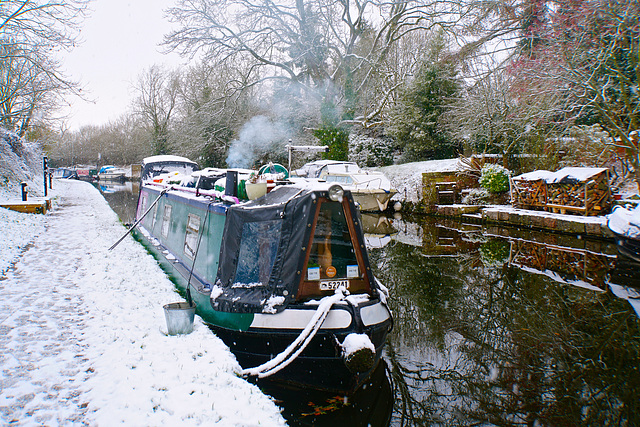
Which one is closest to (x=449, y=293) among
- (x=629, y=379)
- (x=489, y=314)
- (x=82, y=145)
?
(x=489, y=314)

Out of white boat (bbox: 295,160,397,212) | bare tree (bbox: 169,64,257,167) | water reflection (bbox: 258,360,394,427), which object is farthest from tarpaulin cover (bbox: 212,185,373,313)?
bare tree (bbox: 169,64,257,167)

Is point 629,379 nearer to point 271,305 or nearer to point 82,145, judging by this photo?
point 271,305

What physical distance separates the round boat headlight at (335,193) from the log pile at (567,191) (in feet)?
34.1

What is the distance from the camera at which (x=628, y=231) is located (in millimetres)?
7965

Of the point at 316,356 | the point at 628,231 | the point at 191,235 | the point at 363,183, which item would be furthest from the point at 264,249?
the point at 363,183

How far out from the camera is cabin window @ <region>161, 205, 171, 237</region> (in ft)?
24.5

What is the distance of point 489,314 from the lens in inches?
223

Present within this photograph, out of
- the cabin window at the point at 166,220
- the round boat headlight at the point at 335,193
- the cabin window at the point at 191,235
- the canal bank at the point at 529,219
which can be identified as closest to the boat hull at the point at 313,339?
the round boat headlight at the point at 335,193

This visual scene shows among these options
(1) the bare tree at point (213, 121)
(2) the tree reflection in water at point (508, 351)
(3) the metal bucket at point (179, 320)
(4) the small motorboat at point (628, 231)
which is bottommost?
(2) the tree reflection in water at point (508, 351)

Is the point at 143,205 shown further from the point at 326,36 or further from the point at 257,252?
the point at 326,36

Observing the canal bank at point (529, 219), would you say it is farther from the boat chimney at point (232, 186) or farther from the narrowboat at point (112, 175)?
the narrowboat at point (112, 175)

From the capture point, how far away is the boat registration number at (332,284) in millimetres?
3838

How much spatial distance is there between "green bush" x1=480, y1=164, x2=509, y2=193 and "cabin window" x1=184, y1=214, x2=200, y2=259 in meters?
12.0

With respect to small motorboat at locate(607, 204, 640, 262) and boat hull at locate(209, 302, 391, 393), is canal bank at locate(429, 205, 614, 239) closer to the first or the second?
small motorboat at locate(607, 204, 640, 262)
